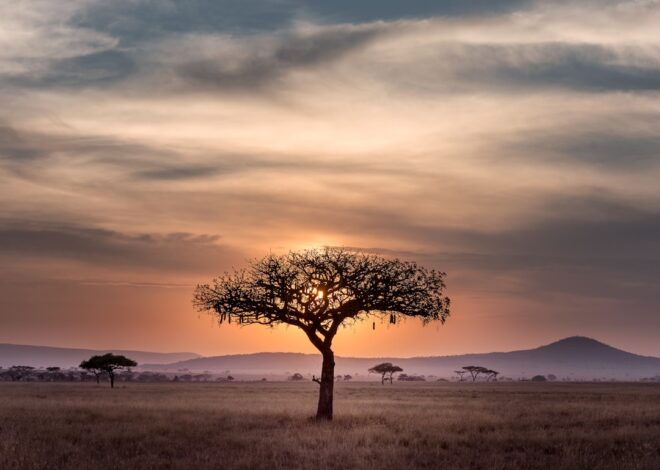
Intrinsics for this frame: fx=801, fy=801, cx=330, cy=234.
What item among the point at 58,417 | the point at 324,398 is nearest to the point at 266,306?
the point at 324,398

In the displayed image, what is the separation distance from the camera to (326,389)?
4259 cm

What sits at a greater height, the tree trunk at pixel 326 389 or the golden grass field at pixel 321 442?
the tree trunk at pixel 326 389

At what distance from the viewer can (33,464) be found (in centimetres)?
2375

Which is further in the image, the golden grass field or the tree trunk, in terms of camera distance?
the tree trunk

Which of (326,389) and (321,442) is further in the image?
(326,389)

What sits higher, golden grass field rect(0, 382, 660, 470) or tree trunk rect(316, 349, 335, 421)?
tree trunk rect(316, 349, 335, 421)

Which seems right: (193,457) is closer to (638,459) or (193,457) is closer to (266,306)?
(638,459)

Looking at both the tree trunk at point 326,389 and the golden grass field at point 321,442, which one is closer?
the golden grass field at point 321,442

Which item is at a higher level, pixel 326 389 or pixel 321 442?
pixel 326 389

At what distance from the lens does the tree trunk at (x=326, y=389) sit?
41.9 meters

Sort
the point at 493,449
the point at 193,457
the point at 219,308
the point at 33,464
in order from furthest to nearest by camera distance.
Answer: the point at 219,308
the point at 493,449
the point at 193,457
the point at 33,464

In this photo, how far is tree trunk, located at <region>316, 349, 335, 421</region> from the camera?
41.9 m

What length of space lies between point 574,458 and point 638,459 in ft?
6.99

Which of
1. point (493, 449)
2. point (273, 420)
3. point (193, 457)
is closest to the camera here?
point (193, 457)
